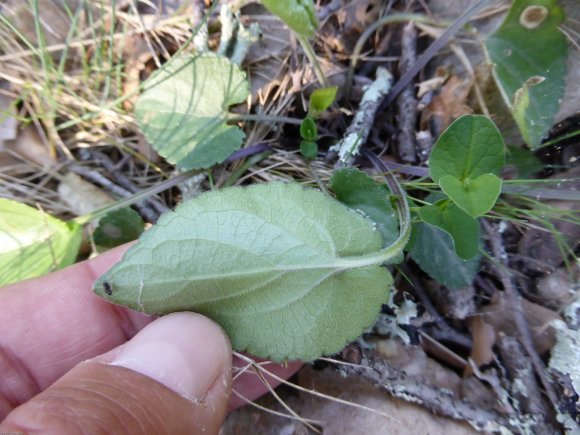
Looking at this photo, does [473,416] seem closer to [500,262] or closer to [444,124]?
[500,262]

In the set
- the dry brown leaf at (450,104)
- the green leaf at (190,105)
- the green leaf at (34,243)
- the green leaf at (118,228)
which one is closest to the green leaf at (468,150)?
the dry brown leaf at (450,104)

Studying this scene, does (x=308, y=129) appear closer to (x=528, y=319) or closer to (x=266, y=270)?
(x=266, y=270)

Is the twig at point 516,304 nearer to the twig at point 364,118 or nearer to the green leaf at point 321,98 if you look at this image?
the twig at point 364,118

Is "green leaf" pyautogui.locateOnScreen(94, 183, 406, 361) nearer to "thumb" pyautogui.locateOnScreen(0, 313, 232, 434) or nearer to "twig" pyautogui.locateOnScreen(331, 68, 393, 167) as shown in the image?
"thumb" pyautogui.locateOnScreen(0, 313, 232, 434)

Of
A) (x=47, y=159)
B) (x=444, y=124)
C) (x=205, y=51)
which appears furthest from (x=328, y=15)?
(x=47, y=159)

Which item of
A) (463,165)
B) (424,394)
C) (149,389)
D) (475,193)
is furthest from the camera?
(424,394)

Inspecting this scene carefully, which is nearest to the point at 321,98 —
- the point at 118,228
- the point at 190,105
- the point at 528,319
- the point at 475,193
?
the point at 190,105
